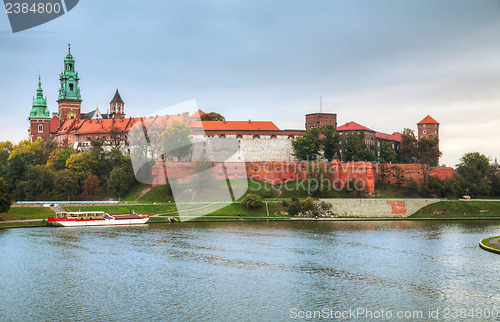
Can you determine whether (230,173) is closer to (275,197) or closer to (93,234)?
(275,197)

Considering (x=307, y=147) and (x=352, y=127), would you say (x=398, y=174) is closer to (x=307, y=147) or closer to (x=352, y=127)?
(x=307, y=147)

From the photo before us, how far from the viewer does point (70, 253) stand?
31.3 m

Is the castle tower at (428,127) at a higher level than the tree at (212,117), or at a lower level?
lower

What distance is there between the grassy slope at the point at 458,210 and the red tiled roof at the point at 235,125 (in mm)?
27761

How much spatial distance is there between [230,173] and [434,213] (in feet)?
77.2

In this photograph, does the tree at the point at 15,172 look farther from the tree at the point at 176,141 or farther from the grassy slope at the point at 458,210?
the grassy slope at the point at 458,210

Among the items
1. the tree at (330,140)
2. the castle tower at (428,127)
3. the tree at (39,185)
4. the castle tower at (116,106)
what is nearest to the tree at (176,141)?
the tree at (39,185)

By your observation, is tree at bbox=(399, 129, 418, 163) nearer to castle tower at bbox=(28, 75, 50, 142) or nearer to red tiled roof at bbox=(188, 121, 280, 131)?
red tiled roof at bbox=(188, 121, 280, 131)

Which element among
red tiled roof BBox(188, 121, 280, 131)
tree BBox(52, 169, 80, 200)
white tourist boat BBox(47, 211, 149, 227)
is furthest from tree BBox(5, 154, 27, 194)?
red tiled roof BBox(188, 121, 280, 131)

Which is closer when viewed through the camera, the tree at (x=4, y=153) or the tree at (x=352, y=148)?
the tree at (x=4, y=153)

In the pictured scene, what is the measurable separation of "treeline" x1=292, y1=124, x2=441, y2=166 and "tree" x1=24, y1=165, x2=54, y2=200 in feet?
95.9

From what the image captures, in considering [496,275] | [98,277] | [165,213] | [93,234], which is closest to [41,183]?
[165,213]

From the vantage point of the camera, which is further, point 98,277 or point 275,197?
point 275,197

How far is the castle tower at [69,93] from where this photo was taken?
3556 inches
